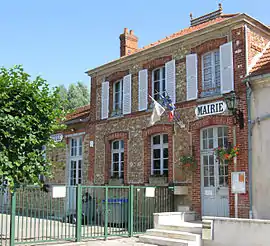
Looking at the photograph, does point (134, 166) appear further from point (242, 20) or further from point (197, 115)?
point (242, 20)

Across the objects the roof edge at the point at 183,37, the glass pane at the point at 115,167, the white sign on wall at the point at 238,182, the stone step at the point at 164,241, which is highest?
the roof edge at the point at 183,37

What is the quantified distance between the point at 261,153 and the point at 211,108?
2.11m

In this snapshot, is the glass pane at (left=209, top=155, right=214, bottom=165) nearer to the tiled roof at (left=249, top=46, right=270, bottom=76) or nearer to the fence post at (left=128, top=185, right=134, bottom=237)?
the fence post at (left=128, top=185, right=134, bottom=237)

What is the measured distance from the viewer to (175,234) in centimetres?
1016

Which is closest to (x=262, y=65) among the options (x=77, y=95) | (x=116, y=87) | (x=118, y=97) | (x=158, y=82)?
(x=158, y=82)

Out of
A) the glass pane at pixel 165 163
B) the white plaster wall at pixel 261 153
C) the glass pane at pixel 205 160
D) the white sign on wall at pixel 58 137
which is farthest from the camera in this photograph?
the white sign on wall at pixel 58 137

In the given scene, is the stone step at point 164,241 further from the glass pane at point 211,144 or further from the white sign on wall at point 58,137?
the white sign on wall at point 58,137

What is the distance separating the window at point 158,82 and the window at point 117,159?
2.46 meters

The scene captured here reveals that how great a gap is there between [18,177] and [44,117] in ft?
5.51

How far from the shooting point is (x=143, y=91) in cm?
1438

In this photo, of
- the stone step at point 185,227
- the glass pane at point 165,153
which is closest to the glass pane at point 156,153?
the glass pane at point 165,153

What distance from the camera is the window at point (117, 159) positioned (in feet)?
49.2

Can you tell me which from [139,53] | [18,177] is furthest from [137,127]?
[18,177]

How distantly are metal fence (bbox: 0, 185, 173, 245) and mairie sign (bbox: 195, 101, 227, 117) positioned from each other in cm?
265
